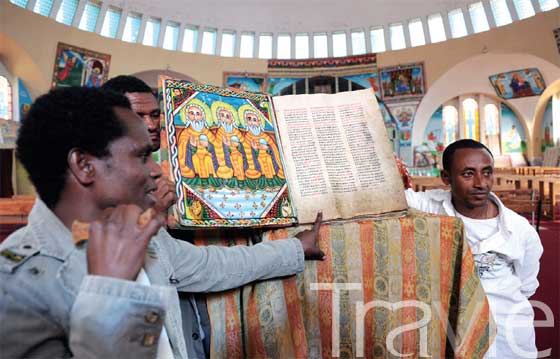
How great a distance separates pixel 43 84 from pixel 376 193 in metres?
17.2

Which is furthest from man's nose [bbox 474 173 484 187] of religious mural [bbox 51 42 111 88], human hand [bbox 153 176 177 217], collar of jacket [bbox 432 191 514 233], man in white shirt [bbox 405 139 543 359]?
religious mural [bbox 51 42 111 88]

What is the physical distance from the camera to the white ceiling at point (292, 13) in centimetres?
2066

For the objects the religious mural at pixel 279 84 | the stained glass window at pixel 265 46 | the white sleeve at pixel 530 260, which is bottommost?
the white sleeve at pixel 530 260

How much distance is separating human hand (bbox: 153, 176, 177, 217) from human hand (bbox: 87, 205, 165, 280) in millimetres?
490

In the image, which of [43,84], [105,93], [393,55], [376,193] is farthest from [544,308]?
[393,55]

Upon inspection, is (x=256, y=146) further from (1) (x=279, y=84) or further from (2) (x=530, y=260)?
(1) (x=279, y=84)

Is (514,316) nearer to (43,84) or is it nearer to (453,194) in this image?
(453,194)

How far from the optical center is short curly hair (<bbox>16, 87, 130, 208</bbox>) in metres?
0.90

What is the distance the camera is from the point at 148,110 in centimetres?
179

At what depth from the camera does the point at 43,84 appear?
52.2ft

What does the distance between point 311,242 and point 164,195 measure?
0.49 metres

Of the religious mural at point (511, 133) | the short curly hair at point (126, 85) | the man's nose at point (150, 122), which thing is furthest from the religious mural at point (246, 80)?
the man's nose at point (150, 122)

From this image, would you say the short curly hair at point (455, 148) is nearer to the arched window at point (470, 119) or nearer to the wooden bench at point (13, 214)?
the wooden bench at point (13, 214)

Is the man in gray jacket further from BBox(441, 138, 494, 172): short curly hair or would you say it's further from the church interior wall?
the church interior wall
